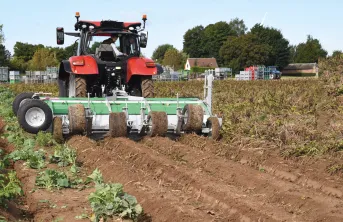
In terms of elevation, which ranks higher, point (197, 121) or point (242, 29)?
point (242, 29)

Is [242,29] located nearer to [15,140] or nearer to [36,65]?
[36,65]

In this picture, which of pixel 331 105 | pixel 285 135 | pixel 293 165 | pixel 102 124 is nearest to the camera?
pixel 293 165

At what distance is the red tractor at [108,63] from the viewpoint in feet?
33.9

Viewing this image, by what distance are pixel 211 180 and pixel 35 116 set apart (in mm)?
3968

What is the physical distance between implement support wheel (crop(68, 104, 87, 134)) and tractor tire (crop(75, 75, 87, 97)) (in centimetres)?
149

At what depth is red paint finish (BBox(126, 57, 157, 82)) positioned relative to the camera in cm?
1035

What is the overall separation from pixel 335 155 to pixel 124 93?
4318mm

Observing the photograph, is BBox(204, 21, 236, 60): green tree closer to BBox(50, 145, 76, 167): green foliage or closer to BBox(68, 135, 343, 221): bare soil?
BBox(68, 135, 343, 221): bare soil

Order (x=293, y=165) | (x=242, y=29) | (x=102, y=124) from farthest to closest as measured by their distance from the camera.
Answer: (x=242, y=29)
(x=102, y=124)
(x=293, y=165)

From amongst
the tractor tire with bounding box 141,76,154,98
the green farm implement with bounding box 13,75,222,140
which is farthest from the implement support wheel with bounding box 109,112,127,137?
the tractor tire with bounding box 141,76,154,98

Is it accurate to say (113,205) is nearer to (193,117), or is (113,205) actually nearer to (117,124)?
(117,124)

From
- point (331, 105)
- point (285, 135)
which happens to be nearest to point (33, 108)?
point (285, 135)

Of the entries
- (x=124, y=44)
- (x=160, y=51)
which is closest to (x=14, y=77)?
(x=124, y=44)

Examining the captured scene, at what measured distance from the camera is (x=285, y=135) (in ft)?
28.5
